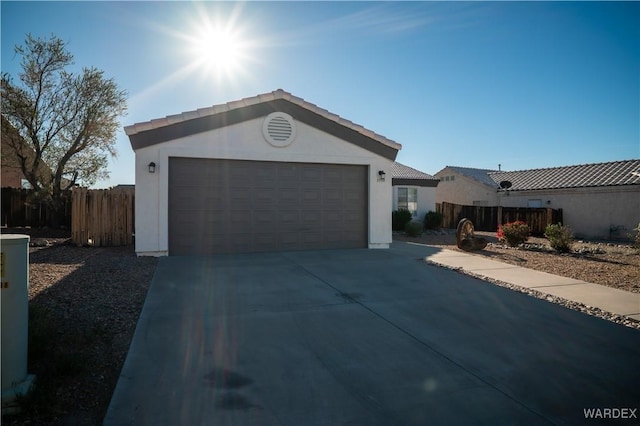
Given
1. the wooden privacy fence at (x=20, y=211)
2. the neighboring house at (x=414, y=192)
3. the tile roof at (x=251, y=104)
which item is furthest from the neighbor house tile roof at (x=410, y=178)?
the wooden privacy fence at (x=20, y=211)

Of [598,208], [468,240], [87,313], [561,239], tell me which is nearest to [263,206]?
[87,313]

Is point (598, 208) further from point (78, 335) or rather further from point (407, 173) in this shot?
point (78, 335)

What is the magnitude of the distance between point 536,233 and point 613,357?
1831cm

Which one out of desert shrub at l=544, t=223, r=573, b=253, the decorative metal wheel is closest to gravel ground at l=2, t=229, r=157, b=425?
the decorative metal wheel

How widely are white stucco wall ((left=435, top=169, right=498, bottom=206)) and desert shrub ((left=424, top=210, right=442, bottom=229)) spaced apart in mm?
7512

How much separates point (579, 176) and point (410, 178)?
10047mm

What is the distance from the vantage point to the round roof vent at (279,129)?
1159cm

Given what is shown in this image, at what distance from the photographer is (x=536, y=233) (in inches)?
816

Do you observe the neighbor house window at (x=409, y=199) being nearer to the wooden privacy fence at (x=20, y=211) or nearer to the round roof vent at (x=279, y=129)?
the round roof vent at (x=279, y=129)

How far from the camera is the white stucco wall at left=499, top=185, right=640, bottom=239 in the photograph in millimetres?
19203

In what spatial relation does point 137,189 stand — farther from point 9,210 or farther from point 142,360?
point 9,210

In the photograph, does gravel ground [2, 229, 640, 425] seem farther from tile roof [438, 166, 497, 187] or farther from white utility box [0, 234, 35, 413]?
tile roof [438, 166, 497, 187]

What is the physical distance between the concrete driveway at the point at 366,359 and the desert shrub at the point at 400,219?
12.8m

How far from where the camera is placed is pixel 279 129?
11.7 metres
